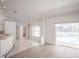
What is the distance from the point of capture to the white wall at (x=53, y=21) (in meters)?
4.36

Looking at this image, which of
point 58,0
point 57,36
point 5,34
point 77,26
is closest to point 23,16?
point 5,34

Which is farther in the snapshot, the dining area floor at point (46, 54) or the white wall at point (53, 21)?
the white wall at point (53, 21)

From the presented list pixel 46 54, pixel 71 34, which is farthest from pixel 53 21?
pixel 46 54

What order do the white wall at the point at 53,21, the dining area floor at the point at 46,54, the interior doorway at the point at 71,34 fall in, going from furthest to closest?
the white wall at the point at 53,21
the interior doorway at the point at 71,34
the dining area floor at the point at 46,54

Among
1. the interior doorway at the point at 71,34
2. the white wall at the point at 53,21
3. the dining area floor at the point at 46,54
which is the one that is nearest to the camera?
the dining area floor at the point at 46,54

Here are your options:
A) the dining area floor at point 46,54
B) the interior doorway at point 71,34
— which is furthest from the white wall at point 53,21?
the dining area floor at point 46,54

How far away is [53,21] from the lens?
5.26 meters

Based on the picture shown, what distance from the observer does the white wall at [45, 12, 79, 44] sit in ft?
14.3

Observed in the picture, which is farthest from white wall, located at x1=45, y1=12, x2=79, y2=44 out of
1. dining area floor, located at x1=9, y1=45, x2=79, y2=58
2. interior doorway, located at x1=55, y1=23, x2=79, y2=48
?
dining area floor, located at x1=9, y1=45, x2=79, y2=58

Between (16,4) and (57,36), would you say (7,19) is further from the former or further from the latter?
(57,36)

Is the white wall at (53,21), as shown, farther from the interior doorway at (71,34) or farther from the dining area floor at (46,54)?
the dining area floor at (46,54)

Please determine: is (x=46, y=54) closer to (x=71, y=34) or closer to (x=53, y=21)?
(x=71, y=34)

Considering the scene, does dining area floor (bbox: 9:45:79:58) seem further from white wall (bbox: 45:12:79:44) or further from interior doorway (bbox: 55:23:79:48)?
white wall (bbox: 45:12:79:44)

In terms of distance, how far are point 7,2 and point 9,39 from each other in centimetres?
158
